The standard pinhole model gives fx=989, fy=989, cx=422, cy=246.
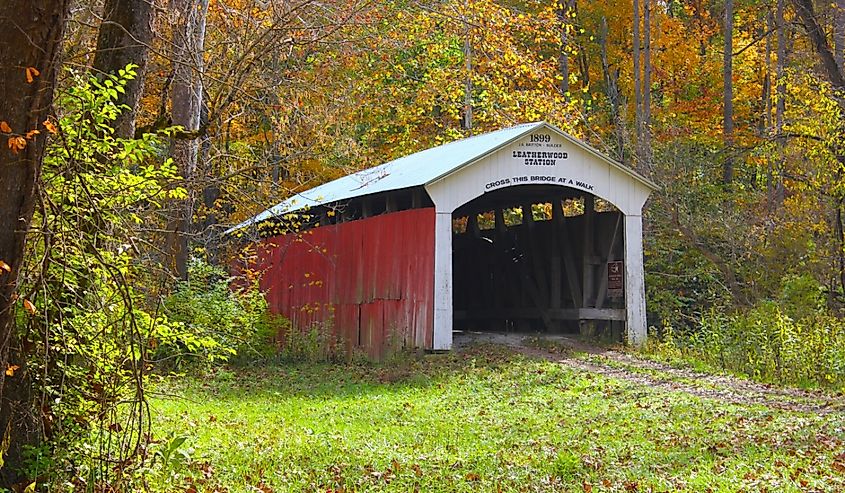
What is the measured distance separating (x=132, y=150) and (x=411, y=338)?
9.67m

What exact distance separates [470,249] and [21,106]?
58.4 ft

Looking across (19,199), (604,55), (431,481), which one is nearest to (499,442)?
(431,481)

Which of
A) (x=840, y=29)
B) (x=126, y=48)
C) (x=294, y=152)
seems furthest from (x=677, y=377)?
(x=840, y=29)

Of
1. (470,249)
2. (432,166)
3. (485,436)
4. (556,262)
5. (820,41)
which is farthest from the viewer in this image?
(470,249)

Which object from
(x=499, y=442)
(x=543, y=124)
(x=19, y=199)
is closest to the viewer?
(x=19, y=199)

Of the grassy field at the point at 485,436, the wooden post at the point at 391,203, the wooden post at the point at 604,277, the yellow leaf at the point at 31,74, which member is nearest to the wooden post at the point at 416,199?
the wooden post at the point at 391,203

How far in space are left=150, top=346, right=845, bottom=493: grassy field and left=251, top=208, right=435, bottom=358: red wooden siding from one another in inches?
75.1

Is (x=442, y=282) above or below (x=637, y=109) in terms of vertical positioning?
below

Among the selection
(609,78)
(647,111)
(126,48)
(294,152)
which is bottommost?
(126,48)

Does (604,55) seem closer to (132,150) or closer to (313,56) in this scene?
(313,56)

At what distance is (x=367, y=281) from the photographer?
17.4m

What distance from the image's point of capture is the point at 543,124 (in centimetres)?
1571

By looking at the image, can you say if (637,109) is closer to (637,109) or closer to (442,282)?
(637,109)

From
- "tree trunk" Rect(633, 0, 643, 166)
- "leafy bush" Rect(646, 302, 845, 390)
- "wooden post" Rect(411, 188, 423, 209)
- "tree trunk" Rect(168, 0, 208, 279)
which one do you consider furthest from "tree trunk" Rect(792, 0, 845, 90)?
"tree trunk" Rect(168, 0, 208, 279)
